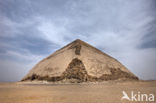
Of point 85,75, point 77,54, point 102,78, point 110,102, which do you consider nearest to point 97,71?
point 102,78

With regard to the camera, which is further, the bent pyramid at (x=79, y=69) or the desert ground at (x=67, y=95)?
the bent pyramid at (x=79, y=69)

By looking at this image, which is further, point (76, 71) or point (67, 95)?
point (76, 71)

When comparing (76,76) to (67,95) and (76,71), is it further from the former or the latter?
(67,95)

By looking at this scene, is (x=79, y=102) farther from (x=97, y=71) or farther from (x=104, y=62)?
(x=104, y=62)

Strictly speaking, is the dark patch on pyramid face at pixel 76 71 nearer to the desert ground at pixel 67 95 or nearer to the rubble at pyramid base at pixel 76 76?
the rubble at pyramid base at pixel 76 76

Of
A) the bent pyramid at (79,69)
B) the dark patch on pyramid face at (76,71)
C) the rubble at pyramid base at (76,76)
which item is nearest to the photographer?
the rubble at pyramid base at (76,76)

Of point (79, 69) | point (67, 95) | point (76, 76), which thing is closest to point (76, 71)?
point (79, 69)

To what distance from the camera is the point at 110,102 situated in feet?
8.77

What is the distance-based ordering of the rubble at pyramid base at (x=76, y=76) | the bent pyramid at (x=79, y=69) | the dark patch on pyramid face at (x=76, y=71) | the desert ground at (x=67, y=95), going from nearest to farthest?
the desert ground at (x=67, y=95) → the rubble at pyramid base at (x=76, y=76) → the dark patch on pyramid face at (x=76, y=71) → the bent pyramid at (x=79, y=69)

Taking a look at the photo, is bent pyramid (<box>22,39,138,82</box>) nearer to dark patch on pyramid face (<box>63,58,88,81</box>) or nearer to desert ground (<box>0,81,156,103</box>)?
dark patch on pyramid face (<box>63,58,88,81</box>)

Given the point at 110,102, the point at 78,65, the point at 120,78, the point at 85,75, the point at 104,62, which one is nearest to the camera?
the point at 110,102

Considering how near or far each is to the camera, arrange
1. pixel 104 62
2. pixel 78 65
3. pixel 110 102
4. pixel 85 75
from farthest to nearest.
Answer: pixel 104 62 < pixel 78 65 < pixel 85 75 < pixel 110 102

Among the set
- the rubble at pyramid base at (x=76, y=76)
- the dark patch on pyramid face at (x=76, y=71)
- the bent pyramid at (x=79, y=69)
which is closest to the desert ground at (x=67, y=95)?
the rubble at pyramid base at (x=76, y=76)

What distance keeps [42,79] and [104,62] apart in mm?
18915
